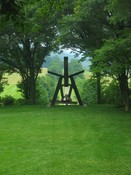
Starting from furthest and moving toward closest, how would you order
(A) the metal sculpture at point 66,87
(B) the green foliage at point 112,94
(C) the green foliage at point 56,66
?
(C) the green foliage at point 56,66 → (A) the metal sculpture at point 66,87 → (B) the green foliage at point 112,94

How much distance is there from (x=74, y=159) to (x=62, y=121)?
736cm

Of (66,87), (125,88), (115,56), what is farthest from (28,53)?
(115,56)

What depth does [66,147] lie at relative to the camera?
1023 centimetres

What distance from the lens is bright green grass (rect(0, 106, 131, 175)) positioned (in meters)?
7.95

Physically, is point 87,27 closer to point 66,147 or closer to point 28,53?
point 28,53

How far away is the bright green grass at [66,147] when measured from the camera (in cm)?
795

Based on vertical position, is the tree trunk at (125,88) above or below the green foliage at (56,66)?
below

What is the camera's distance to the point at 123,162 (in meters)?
8.37

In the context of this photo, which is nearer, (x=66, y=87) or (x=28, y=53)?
(x=66, y=87)

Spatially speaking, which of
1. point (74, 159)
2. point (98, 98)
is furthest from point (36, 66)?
point (74, 159)

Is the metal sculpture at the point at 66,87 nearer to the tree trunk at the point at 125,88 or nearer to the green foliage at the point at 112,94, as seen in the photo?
the green foliage at the point at 112,94

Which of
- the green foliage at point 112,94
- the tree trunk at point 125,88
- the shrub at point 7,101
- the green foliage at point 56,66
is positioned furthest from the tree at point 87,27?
the green foliage at point 56,66

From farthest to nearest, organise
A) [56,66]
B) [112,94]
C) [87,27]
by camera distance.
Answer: [56,66] → [112,94] → [87,27]

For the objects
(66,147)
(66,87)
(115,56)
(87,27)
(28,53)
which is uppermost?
(87,27)
